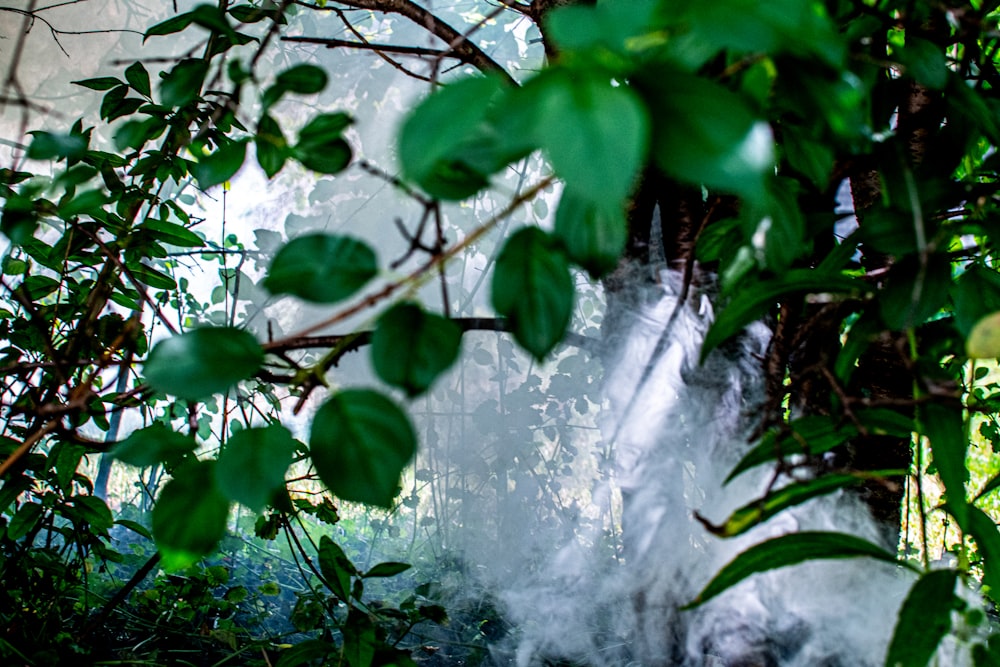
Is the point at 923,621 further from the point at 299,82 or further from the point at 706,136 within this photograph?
the point at 299,82

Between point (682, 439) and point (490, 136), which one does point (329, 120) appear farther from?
point (682, 439)

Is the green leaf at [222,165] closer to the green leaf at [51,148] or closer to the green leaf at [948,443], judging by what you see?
the green leaf at [51,148]

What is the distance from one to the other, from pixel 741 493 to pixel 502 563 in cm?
89

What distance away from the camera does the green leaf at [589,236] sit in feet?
0.73

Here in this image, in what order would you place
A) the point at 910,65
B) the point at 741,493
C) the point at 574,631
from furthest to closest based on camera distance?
the point at 574,631
the point at 741,493
the point at 910,65

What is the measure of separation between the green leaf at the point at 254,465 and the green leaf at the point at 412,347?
0.17 feet

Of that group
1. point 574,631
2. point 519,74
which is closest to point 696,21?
point 574,631

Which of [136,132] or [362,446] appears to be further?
[136,132]

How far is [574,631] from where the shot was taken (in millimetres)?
996

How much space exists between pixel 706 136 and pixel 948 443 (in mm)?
253

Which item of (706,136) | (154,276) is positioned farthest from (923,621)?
(154,276)

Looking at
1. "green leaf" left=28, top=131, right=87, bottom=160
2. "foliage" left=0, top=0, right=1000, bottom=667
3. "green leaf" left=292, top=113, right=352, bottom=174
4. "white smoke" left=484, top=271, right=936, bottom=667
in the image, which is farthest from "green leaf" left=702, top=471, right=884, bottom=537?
"green leaf" left=28, top=131, right=87, bottom=160

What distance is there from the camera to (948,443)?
0.35 meters

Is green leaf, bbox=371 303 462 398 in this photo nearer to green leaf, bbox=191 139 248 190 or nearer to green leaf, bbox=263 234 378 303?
green leaf, bbox=263 234 378 303
